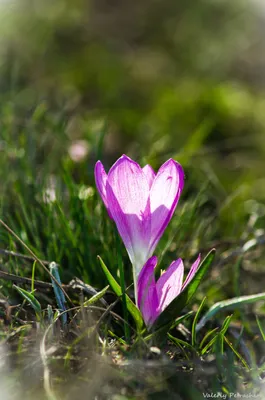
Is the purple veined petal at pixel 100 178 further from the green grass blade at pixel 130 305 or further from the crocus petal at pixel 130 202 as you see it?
the green grass blade at pixel 130 305

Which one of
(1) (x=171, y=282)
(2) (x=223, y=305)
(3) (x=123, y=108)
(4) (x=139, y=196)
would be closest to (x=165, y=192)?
(4) (x=139, y=196)

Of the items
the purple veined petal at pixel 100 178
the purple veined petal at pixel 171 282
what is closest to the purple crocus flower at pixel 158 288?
the purple veined petal at pixel 171 282

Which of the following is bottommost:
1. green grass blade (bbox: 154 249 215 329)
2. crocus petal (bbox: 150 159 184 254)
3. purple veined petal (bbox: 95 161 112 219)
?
green grass blade (bbox: 154 249 215 329)

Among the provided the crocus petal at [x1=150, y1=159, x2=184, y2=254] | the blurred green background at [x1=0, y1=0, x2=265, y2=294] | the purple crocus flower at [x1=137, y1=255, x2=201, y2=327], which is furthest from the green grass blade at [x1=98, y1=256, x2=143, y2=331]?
the blurred green background at [x1=0, y1=0, x2=265, y2=294]

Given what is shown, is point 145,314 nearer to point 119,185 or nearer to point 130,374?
point 130,374

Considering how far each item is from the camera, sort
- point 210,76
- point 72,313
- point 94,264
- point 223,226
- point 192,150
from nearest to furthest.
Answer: point 72,313
point 94,264
point 192,150
point 223,226
point 210,76

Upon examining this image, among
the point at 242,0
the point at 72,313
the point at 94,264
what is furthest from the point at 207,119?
the point at 242,0

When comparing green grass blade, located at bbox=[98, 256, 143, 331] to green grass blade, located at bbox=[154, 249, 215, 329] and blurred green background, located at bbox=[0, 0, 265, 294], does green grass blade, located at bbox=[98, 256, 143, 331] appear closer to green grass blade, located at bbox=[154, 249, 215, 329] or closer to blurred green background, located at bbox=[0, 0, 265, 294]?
green grass blade, located at bbox=[154, 249, 215, 329]
